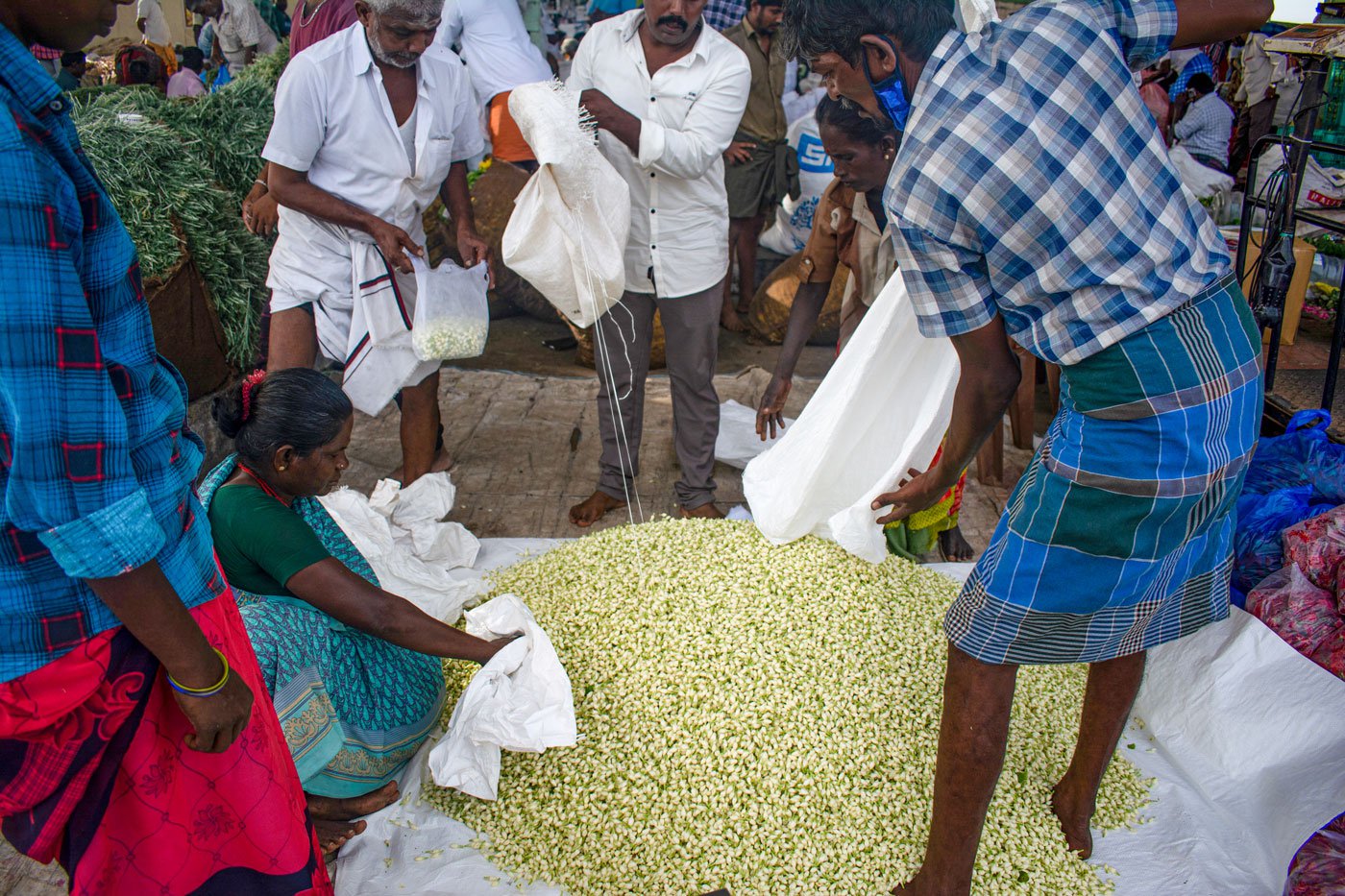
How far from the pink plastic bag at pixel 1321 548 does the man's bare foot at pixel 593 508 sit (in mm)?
1928

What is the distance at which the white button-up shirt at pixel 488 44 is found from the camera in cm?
414

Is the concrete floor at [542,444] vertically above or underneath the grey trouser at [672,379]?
underneath

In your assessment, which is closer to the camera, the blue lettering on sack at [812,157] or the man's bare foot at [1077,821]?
the man's bare foot at [1077,821]

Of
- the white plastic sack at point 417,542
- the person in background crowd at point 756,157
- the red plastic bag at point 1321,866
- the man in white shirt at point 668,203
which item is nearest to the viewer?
the red plastic bag at point 1321,866

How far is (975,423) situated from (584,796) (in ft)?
3.34

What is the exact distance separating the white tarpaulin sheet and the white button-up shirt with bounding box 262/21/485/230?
5.43 feet

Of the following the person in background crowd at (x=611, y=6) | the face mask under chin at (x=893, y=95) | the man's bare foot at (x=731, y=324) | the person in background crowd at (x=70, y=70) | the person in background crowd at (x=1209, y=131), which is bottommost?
the man's bare foot at (x=731, y=324)

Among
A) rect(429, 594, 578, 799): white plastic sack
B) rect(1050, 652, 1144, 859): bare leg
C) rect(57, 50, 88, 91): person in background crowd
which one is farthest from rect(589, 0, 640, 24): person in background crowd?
rect(1050, 652, 1144, 859): bare leg

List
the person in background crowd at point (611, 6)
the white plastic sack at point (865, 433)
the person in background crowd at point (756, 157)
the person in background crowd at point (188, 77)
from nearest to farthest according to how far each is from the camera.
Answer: the white plastic sack at point (865, 433) < the person in background crowd at point (756, 157) < the person in background crowd at point (611, 6) < the person in background crowd at point (188, 77)

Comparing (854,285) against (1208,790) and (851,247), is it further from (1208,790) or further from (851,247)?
(1208,790)

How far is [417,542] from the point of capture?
2.74 metres

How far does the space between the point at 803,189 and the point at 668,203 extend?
267cm

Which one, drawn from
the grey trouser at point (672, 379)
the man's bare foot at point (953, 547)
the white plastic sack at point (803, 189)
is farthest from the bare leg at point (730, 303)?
the man's bare foot at point (953, 547)

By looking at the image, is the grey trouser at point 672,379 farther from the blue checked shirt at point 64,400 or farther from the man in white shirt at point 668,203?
the blue checked shirt at point 64,400
